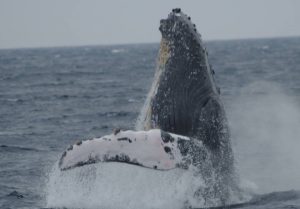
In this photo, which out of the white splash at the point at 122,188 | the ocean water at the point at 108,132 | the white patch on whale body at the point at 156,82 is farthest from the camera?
the white patch on whale body at the point at 156,82

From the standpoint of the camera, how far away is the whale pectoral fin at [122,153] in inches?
336

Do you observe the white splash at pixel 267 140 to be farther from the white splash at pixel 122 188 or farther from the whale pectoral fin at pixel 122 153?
the whale pectoral fin at pixel 122 153

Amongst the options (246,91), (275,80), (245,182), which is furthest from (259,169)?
(275,80)

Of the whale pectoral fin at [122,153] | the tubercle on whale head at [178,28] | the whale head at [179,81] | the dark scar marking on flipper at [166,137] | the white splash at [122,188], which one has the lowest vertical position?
the white splash at [122,188]

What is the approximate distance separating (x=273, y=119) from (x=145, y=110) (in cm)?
1333

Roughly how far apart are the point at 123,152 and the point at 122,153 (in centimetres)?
2

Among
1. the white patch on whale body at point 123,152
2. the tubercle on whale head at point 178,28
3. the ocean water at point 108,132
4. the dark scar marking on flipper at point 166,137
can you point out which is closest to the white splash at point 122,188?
the ocean water at point 108,132

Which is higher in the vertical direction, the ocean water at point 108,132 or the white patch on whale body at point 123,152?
the white patch on whale body at point 123,152

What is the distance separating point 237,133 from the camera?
21406 mm

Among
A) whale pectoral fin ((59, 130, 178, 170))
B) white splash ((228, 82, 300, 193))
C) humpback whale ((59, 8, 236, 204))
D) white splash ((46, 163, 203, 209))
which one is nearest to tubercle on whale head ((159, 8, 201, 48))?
humpback whale ((59, 8, 236, 204))

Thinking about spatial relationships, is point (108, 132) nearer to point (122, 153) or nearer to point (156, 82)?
point (156, 82)

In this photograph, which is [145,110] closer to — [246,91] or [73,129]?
[73,129]

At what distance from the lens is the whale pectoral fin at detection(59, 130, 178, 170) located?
8523 millimetres

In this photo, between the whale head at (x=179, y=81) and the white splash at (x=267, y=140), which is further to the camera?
the white splash at (x=267, y=140)
